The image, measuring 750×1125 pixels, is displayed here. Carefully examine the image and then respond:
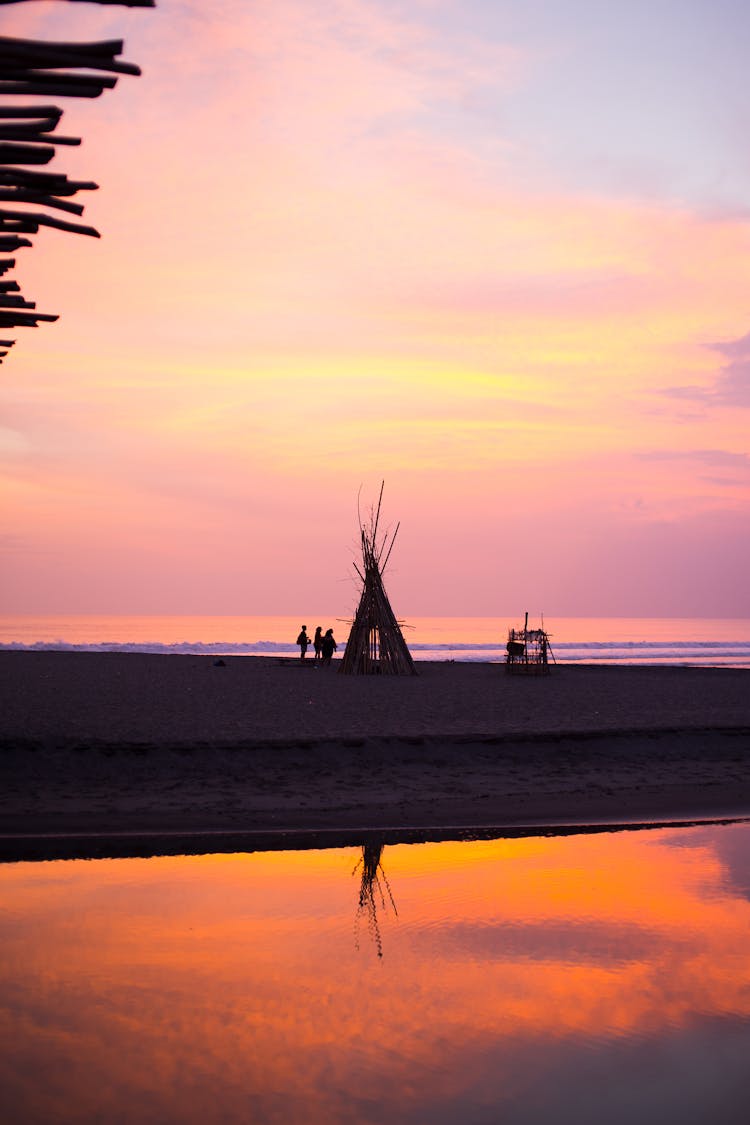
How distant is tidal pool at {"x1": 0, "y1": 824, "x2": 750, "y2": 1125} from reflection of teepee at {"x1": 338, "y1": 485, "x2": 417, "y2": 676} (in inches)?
589

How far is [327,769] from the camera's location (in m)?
9.29

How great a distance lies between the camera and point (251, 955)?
4.53m

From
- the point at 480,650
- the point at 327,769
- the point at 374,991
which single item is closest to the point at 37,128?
the point at 374,991

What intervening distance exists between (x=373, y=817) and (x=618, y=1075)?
466cm

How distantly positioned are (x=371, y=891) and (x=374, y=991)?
1653mm

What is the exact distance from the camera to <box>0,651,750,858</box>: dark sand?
753 cm

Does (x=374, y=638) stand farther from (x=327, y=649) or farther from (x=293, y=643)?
(x=293, y=643)

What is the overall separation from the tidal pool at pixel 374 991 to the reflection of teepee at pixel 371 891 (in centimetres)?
2

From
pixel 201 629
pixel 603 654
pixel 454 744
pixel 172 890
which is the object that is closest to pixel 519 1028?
pixel 172 890

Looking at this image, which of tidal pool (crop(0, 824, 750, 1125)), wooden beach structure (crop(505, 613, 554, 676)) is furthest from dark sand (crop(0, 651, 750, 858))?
wooden beach structure (crop(505, 613, 554, 676))

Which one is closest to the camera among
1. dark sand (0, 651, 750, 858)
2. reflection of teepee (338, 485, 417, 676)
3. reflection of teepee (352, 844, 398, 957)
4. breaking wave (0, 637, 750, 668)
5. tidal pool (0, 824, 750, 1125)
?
tidal pool (0, 824, 750, 1125)

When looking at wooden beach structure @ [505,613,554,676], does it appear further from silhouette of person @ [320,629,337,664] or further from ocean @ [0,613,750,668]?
ocean @ [0,613,750,668]

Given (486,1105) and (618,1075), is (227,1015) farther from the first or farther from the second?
(618,1075)

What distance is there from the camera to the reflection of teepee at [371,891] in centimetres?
498
